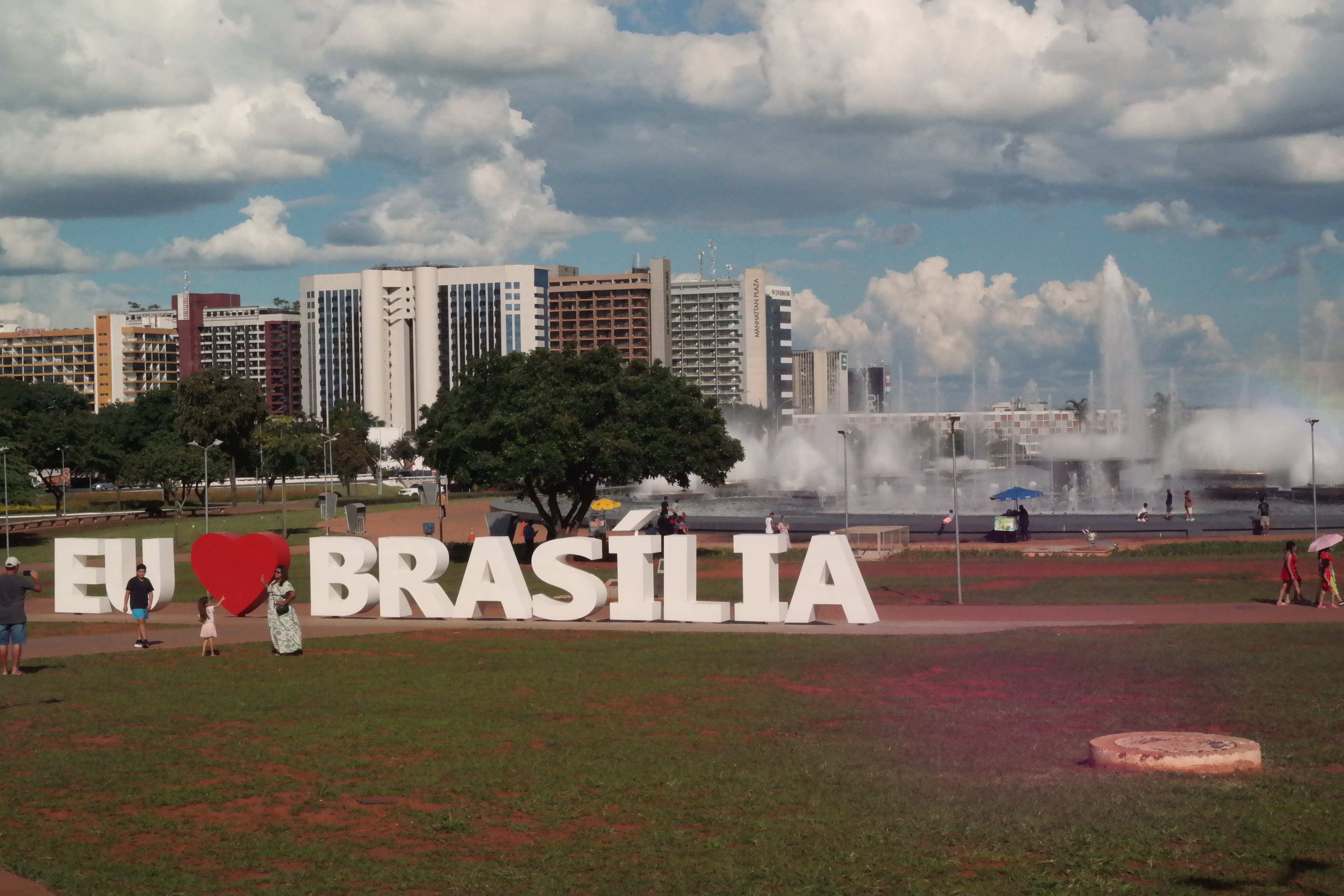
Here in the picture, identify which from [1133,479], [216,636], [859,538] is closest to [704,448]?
[859,538]

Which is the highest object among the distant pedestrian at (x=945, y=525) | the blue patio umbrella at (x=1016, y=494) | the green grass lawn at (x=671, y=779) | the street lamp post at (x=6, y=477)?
the street lamp post at (x=6, y=477)

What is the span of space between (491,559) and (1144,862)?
24.6 metres

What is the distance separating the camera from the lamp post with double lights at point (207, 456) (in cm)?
7731

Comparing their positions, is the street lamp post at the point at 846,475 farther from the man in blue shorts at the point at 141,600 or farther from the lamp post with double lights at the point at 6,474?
the lamp post with double lights at the point at 6,474

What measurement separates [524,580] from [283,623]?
883 centimetres

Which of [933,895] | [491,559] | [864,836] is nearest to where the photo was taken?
[933,895]

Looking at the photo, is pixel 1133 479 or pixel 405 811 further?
pixel 1133 479

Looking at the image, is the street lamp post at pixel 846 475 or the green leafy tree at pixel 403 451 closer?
the street lamp post at pixel 846 475

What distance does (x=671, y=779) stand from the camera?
14875 millimetres

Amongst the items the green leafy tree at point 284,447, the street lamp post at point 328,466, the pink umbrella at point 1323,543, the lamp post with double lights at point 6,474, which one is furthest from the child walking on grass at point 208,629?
the green leafy tree at point 284,447

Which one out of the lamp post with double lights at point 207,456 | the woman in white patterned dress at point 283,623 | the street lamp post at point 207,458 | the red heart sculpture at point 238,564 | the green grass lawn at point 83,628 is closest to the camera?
the woman in white patterned dress at point 283,623

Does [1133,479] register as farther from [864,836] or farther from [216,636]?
[864,836]

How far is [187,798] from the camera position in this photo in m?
14.1

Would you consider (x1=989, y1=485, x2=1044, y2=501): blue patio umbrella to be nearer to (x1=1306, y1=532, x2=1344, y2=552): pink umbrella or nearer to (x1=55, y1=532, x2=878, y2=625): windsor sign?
(x1=1306, y1=532, x2=1344, y2=552): pink umbrella
